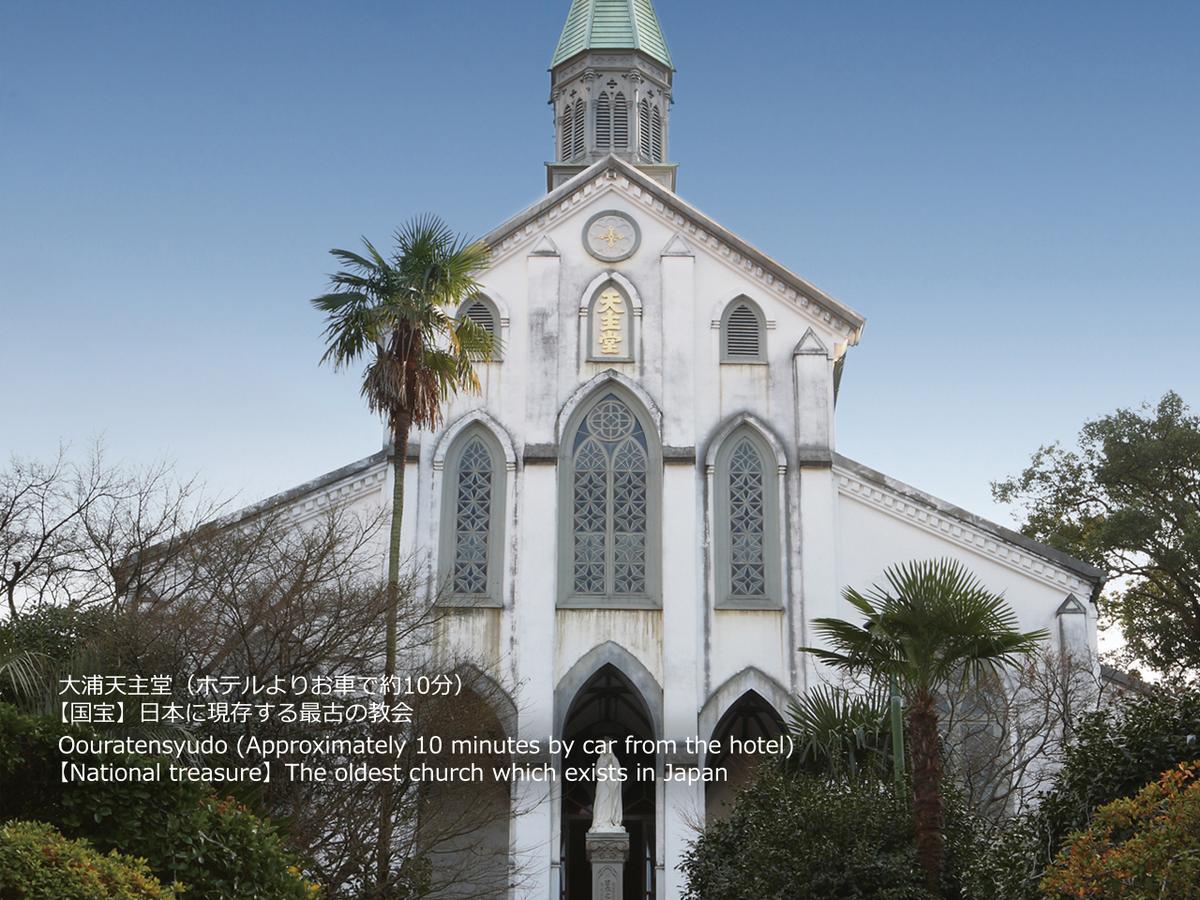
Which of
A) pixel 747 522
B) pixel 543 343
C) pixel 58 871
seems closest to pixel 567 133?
pixel 543 343

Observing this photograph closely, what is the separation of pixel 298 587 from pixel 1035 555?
14.6 meters

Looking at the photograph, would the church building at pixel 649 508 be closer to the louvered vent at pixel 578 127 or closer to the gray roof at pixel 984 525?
the gray roof at pixel 984 525

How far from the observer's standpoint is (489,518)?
2756cm

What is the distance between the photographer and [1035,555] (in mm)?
27156

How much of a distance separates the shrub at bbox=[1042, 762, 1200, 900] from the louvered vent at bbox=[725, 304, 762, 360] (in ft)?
59.3

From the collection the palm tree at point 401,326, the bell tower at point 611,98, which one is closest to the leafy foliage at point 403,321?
the palm tree at point 401,326

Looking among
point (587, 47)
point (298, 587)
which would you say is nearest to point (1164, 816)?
point (298, 587)

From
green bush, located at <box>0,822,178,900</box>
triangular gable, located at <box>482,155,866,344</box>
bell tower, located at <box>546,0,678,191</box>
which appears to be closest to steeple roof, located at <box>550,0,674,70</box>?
bell tower, located at <box>546,0,678,191</box>

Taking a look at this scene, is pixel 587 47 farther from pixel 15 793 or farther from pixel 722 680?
pixel 15 793

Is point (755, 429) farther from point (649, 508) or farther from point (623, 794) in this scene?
point (623, 794)

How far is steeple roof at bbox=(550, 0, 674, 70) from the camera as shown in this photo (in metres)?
35.9

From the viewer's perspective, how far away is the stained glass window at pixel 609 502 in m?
27.4

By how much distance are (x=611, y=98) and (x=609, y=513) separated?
12.3 metres

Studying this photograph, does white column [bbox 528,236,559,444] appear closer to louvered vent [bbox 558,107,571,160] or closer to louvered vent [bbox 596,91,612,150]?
louvered vent [bbox 596,91,612,150]
